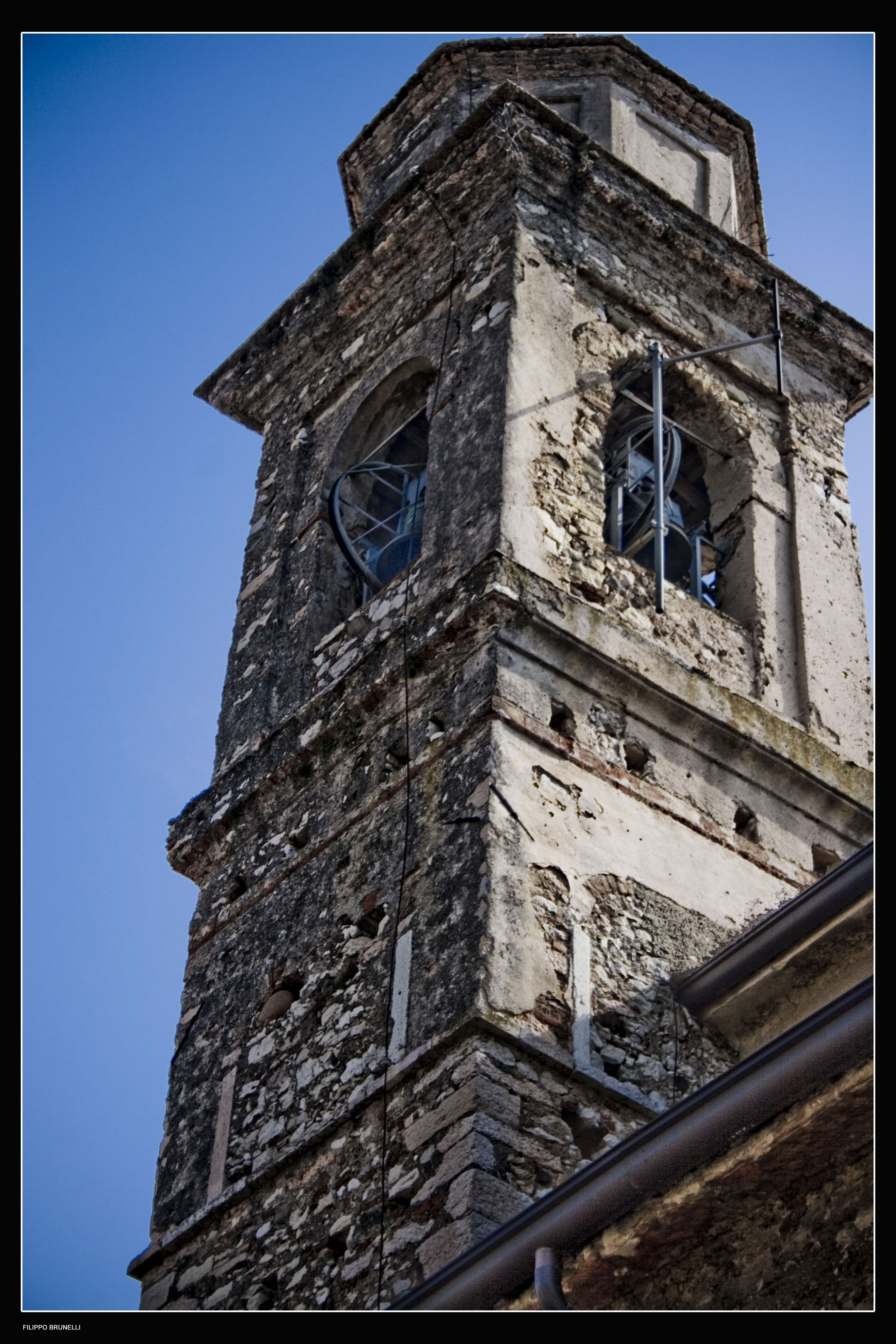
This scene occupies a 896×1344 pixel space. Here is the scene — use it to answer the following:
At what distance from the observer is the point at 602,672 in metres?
9.85

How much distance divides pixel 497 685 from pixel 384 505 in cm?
316

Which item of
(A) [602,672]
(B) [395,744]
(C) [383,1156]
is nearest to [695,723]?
(A) [602,672]

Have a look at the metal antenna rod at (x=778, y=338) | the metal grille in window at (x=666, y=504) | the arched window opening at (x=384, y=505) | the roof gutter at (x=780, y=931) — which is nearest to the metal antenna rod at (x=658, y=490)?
the metal grille in window at (x=666, y=504)

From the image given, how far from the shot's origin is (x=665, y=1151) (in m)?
5.27

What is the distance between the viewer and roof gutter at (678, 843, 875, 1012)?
7496mm

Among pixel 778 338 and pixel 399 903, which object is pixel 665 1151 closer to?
pixel 399 903

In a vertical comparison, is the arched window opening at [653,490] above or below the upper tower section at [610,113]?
below

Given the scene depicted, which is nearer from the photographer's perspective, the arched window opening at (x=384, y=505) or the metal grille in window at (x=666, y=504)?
the metal grille in window at (x=666, y=504)

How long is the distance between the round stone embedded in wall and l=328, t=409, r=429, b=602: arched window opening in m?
2.76

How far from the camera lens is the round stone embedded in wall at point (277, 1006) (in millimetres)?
9391

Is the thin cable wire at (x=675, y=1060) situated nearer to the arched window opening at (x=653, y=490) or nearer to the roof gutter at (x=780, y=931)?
the roof gutter at (x=780, y=931)

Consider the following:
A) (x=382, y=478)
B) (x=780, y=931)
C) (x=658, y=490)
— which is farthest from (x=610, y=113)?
(x=780, y=931)

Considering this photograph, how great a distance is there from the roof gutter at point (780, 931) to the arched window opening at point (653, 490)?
2.85 meters

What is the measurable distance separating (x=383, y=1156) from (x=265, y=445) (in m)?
6.29
